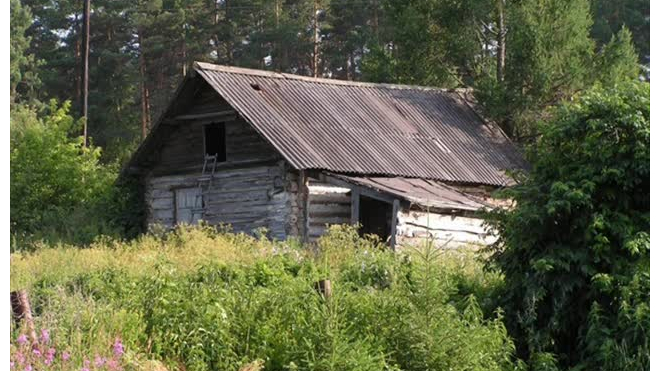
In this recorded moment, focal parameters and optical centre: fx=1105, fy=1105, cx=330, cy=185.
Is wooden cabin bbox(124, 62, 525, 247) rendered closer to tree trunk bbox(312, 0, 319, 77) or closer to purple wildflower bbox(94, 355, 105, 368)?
purple wildflower bbox(94, 355, 105, 368)

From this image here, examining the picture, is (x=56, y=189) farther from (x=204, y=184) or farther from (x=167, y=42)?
(x=167, y=42)

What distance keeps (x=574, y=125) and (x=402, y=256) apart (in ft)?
10.3

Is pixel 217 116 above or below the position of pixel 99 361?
above

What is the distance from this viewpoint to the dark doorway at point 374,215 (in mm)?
25953

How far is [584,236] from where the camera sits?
511 inches

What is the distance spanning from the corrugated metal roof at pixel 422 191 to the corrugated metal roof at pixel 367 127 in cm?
29

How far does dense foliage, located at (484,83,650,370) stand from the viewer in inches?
491

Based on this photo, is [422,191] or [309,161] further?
[422,191]

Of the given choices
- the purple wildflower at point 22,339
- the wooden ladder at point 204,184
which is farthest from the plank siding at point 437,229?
the purple wildflower at point 22,339

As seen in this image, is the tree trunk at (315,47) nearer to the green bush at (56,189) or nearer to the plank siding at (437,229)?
the green bush at (56,189)

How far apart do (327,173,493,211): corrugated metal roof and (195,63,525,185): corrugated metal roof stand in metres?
0.29

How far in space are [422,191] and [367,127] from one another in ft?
12.6

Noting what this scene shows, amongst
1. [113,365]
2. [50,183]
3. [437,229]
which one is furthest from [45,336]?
[50,183]

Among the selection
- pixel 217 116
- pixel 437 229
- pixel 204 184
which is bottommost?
pixel 437 229
